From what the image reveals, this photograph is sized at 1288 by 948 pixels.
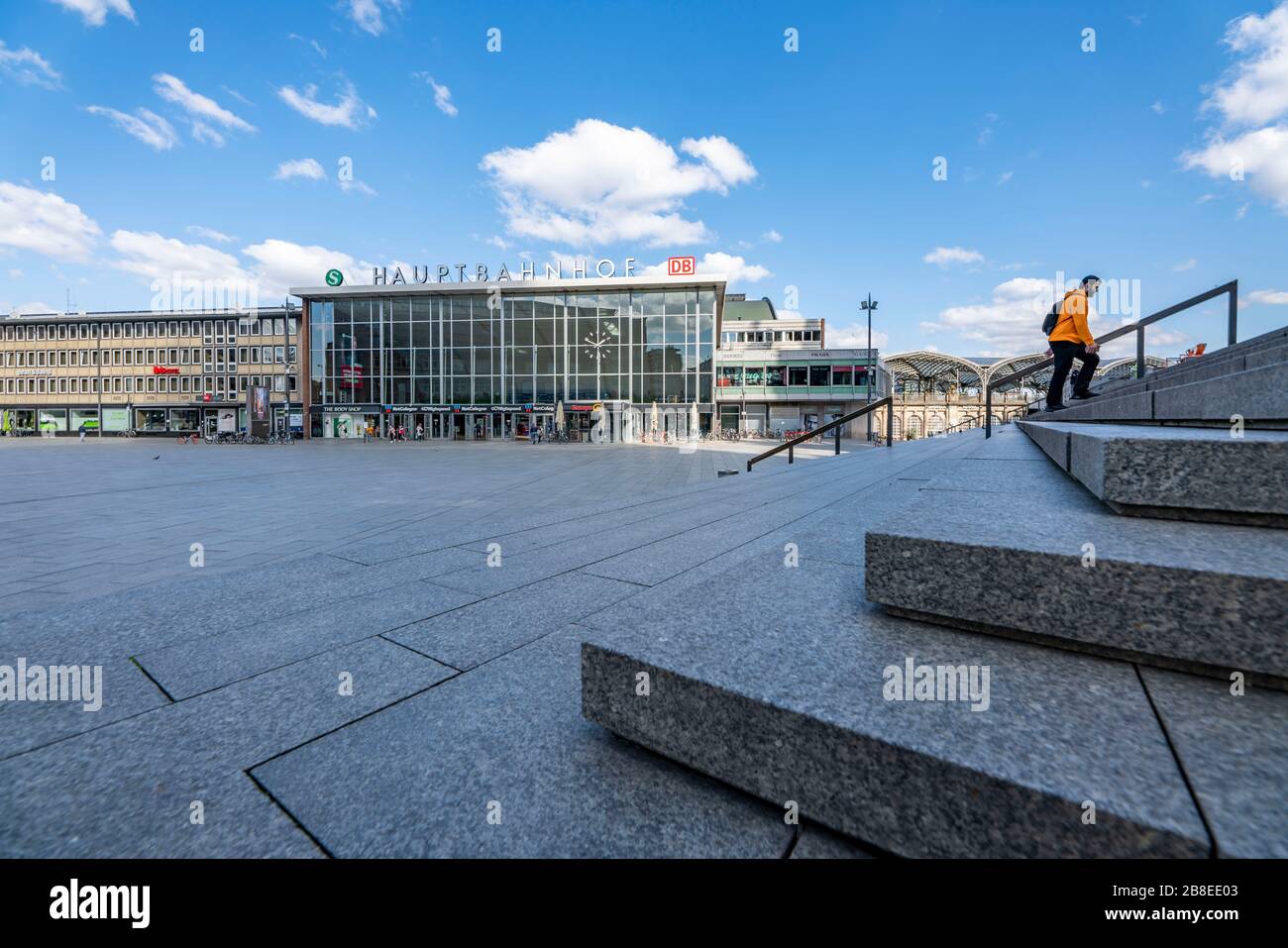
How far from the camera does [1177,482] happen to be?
2.14m

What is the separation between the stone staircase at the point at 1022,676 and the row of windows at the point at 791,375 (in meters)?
47.6

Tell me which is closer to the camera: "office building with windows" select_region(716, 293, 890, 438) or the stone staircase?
the stone staircase

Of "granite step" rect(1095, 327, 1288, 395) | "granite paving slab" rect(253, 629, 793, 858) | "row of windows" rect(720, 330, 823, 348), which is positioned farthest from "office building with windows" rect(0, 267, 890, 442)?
"granite paving slab" rect(253, 629, 793, 858)

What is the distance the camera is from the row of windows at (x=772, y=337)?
59.3 m

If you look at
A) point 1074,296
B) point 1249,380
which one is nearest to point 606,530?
point 1249,380

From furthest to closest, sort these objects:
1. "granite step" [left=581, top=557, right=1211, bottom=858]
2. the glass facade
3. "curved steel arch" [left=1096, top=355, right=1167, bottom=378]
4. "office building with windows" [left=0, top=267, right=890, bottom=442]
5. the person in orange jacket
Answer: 1. the glass facade
2. "office building with windows" [left=0, top=267, right=890, bottom=442]
3. "curved steel arch" [left=1096, top=355, right=1167, bottom=378]
4. the person in orange jacket
5. "granite step" [left=581, top=557, right=1211, bottom=858]

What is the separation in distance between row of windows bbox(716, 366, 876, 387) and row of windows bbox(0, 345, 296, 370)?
42.1 metres

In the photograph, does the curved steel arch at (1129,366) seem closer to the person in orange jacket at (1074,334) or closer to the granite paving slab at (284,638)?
the person in orange jacket at (1074,334)

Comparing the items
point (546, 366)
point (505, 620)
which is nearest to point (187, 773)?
point (505, 620)

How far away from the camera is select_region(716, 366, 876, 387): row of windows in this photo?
155ft

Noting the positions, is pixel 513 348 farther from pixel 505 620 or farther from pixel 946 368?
pixel 946 368

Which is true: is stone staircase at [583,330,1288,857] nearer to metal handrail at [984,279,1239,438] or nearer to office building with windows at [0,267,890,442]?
metal handrail at [984,279,1239,438]

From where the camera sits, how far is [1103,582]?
5.29 feet

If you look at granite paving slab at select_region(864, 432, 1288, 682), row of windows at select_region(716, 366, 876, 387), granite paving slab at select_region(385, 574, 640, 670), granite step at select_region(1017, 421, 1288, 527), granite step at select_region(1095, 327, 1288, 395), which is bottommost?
granite paving slab at select_region(385, 574, 640, 670)
